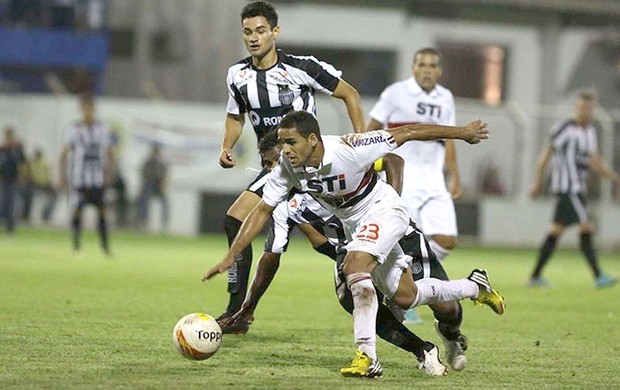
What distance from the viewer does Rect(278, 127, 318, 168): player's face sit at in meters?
7.44

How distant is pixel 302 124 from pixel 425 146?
448 centimetres

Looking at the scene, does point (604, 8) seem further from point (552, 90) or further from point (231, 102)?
point (231, 102)

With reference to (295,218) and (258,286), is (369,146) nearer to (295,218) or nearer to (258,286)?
(295,218)

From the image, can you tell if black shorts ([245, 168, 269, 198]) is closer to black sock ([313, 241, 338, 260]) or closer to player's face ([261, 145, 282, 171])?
player's face ([261, 145, 282, 171])

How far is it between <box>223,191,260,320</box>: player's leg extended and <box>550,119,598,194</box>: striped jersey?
742cm

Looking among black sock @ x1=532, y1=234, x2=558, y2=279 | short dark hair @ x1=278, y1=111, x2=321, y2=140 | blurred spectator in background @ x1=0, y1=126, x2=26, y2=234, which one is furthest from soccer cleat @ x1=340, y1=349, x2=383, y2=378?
blurred spectator in background @ x1=0, y1=126, x2=26, y2=234

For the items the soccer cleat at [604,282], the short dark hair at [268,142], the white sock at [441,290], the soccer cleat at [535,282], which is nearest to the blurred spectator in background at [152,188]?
the soccer cleat at [535,282]

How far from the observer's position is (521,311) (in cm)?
1255

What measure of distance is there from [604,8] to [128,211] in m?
15.7

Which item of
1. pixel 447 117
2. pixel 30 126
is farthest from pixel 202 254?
pixel 447 117

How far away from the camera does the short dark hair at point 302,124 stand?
7441 millimetres

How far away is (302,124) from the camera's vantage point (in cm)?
745

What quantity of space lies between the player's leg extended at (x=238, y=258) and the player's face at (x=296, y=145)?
2090mm

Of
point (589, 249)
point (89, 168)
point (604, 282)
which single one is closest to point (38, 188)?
point (89, 168)
